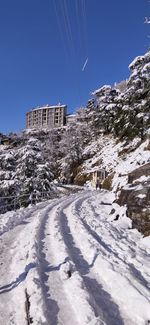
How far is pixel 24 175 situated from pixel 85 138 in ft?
165

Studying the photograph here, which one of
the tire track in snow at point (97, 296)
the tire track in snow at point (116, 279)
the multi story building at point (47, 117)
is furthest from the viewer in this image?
the multi story building at point (47, 117)

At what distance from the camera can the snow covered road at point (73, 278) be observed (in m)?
4.96

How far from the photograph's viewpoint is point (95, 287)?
243 inches

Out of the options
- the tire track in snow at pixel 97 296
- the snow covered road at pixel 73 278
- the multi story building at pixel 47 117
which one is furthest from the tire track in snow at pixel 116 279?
the multi story building at pixel 47 117

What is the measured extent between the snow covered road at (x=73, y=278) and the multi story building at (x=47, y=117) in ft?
457

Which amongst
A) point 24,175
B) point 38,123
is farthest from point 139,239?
point 38,123

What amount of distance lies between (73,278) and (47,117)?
154866 millimetres

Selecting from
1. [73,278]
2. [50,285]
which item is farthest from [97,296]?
[50,285]

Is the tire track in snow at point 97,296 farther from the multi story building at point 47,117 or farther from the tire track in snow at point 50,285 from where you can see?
the multi story building at point 47,117

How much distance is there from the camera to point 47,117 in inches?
6245

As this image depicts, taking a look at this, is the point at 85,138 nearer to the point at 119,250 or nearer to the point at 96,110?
the point at 96,110

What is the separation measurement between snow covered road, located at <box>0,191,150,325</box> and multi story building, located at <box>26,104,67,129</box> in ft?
457

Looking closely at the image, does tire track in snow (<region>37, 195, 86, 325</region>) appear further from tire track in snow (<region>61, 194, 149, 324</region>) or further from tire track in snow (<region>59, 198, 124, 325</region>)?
tire track in snow (<region>61, 194, 149, 324</region>)

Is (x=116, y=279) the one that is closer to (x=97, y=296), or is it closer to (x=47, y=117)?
(x=97, y=296)
